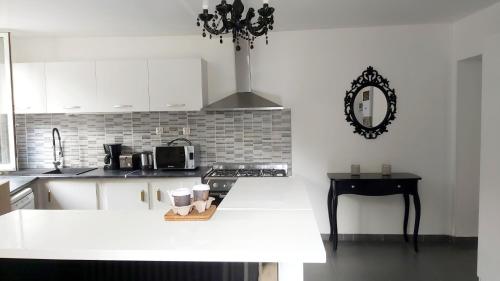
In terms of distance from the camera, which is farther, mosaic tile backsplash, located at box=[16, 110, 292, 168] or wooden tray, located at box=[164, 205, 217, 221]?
mosaic tile backsplash, located at box=[16, 110, 292, 168]

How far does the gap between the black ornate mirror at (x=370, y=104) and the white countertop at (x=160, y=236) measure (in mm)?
2209

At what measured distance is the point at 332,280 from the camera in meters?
2.85

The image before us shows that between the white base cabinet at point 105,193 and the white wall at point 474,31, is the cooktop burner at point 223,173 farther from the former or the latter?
the white wall at point 474,31

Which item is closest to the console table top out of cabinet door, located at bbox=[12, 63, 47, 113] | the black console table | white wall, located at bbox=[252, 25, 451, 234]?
the black console table

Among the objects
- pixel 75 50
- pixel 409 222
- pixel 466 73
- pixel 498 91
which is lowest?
pixel 409 222

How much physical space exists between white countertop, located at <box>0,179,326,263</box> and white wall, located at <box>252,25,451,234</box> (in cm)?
211

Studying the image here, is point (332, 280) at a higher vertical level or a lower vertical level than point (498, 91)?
lower

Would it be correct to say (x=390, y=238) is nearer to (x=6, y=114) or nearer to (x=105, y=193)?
(x=105, y=193)

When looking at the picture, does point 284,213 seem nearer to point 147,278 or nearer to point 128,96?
point 147,278

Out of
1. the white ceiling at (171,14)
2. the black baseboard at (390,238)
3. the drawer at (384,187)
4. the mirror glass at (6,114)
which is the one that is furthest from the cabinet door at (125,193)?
the drawer at (384,187)

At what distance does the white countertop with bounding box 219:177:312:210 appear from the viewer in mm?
1855

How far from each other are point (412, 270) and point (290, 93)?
2146 mm

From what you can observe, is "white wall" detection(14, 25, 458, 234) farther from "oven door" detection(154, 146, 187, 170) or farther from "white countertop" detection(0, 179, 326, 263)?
"white countertop" detection(0, 179, 326, 263)

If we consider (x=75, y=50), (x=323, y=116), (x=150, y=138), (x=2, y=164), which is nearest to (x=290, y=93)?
(x=323, y=116)
